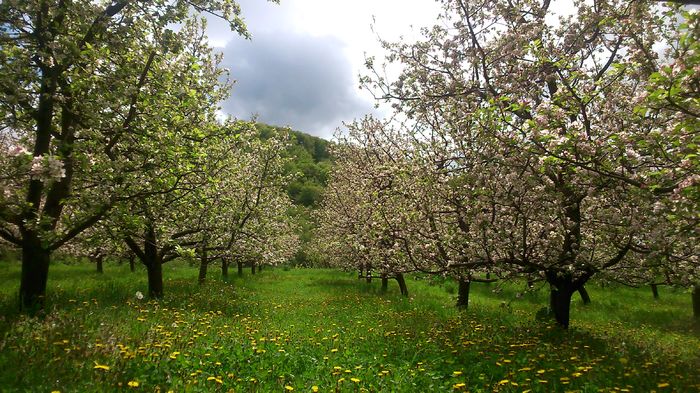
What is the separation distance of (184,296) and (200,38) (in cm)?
1141

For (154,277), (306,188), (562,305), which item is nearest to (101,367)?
(154,277)

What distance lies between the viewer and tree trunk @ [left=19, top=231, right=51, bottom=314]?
9531 millimetres

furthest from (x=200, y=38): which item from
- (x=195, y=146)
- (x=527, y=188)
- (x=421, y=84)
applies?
(x=527, y=188)

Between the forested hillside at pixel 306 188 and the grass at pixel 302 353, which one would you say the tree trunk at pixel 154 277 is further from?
the forested hillside at pixel 306 188

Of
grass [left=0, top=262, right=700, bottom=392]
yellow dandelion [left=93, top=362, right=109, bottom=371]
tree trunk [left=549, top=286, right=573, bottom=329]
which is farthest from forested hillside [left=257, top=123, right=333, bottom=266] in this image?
yellow dandelion [left=93, top=362, right=109, bottom=371]

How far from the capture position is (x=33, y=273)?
383 inches

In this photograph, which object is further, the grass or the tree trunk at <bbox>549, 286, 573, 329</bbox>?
the tree trunk at <bbox>549, 286, 573, 329</bbox>

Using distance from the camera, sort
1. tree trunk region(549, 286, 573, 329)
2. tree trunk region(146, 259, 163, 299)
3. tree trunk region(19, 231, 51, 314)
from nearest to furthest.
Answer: tree trunk region(19, 231, 51, 314) → tree trunk region(549, 286, 573, 329) → tree trunk region(146, 259, 163, 299)

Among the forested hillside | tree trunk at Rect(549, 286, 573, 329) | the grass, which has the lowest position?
the grass

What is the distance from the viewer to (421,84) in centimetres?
1257

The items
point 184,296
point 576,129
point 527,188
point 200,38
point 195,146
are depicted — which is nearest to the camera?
point 576,129

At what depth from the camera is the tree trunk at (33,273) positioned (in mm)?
9531

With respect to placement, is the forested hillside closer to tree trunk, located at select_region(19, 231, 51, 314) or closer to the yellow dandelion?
tree trunk, located at select_region(19, 231, 51, 314)

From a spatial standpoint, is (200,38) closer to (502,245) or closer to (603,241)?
(502,245)
